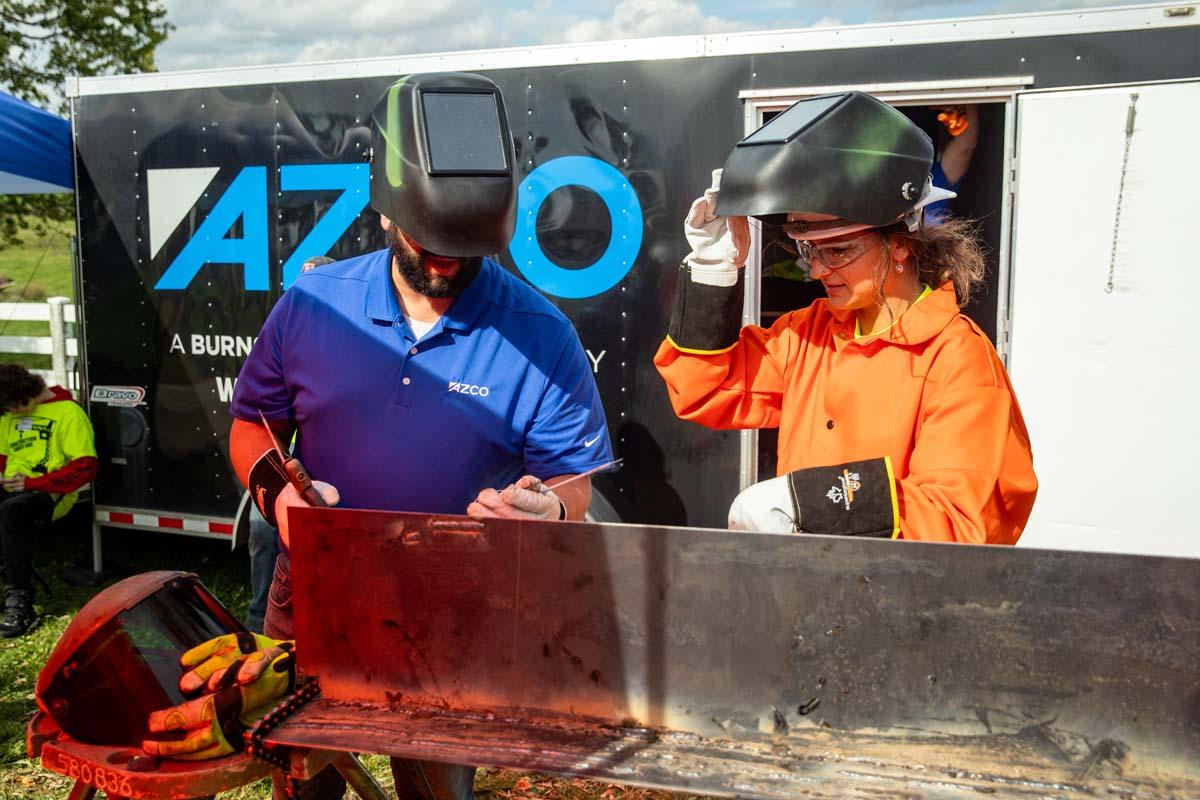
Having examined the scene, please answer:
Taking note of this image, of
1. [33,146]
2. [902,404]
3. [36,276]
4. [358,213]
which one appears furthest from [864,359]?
[36,276]

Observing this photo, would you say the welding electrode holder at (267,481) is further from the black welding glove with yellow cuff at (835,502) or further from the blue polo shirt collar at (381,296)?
the black welding glove with yellow cuff at (835,502)

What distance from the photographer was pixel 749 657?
5.16ft

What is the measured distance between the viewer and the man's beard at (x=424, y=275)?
7.19ft

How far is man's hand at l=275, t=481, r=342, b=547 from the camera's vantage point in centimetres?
201

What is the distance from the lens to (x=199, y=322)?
4.96 meters

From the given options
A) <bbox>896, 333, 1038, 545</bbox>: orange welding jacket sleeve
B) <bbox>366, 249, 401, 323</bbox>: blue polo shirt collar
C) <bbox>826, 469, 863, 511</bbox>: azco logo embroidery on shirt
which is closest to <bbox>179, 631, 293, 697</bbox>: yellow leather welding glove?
<bbox>366, 249, 401, 323</bbox>: blue polo shirt collar

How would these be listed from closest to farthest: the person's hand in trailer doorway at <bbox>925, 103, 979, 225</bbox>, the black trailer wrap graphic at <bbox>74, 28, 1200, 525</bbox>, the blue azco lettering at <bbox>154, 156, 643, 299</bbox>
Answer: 1. the black trailer wrap graphic at <bbox>74, 28, 1200, 525</bbox>
2. the blue azco lettering at <bbox>154, 156, 643, 299</bbox>
3. the person's hand in trailer doorway at <bbox>925, 103, 979, 225</bbox>

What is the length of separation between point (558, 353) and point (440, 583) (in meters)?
0.78

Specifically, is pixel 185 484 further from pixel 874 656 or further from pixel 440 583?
pixel 874 656

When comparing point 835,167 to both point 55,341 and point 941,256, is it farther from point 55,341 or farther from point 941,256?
point 55,341

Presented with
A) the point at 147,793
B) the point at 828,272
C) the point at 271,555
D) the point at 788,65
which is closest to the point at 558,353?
the point at 828,272

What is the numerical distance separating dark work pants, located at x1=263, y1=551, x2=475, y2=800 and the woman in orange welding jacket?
0.90 metres

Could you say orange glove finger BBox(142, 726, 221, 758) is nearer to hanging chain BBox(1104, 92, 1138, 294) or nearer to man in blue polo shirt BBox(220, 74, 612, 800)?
man in blue polo shirt BBox(220, 74, 612, 800)

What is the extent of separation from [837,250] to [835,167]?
0.72 ft
